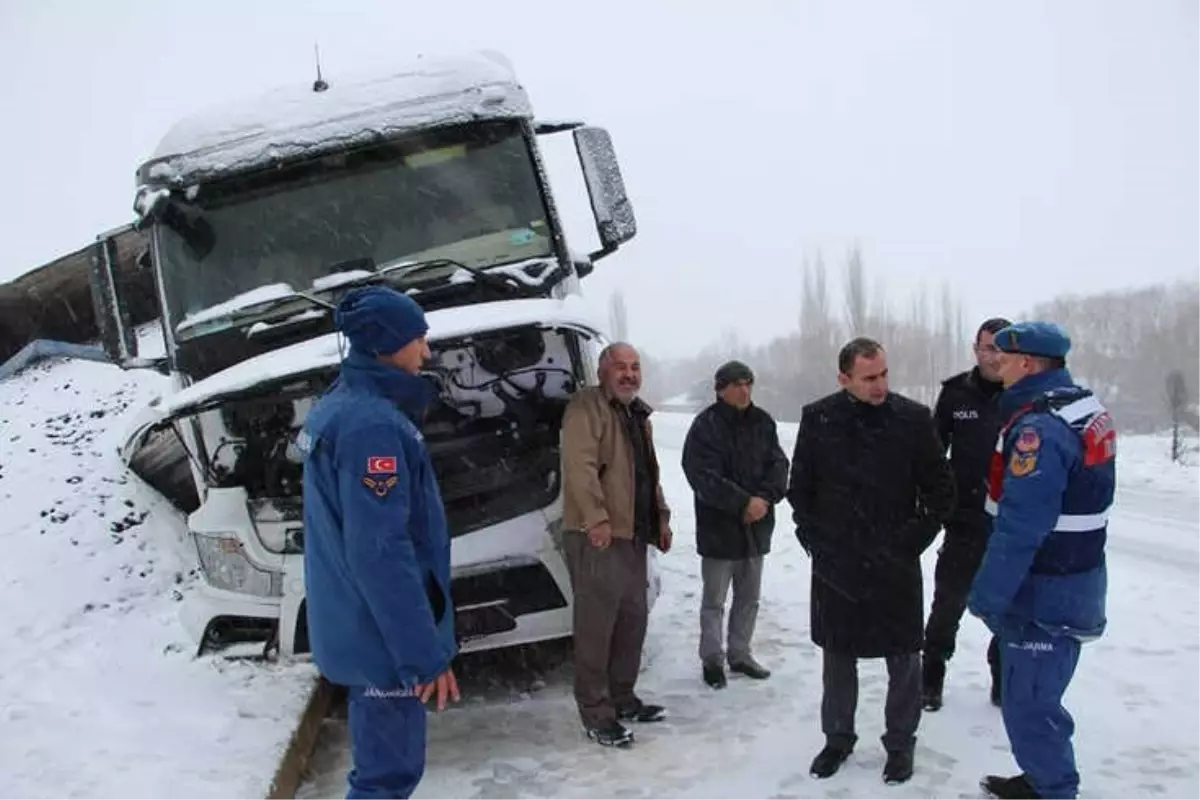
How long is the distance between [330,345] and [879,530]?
2495 millimetres

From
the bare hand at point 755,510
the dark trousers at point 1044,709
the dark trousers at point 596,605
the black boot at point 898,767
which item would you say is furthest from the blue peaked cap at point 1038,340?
the dark trousers at point 596,605

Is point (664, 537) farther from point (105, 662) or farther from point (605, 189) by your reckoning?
point (105, 662)

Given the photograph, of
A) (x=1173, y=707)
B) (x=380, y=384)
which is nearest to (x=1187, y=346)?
(x=1173, y=707)

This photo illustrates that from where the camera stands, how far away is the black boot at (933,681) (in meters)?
4.42

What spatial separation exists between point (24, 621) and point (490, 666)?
276 centimetres

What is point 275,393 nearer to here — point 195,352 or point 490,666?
point 195,352

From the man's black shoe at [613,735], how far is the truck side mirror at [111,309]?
3.27 m

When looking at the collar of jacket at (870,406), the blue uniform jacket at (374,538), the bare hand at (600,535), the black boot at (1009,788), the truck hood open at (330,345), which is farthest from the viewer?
the bare hand at (600,535)

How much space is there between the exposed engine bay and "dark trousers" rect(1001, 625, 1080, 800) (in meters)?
2.23

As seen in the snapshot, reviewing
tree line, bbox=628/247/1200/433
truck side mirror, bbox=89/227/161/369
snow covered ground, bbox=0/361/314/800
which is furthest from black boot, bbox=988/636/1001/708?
tree line, bbox=628/247/1200/433

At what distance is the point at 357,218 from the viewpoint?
4934mm

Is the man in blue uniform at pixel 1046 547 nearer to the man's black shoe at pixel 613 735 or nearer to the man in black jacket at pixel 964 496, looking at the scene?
the man in black jacket at pixel 964 496

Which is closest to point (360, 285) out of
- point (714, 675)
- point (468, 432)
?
point (468, 432)

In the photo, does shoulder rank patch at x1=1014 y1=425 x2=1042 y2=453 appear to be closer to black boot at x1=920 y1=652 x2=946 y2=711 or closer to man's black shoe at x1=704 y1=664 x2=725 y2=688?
black boot at x1=920 y1=652 x2=946 y2=711
